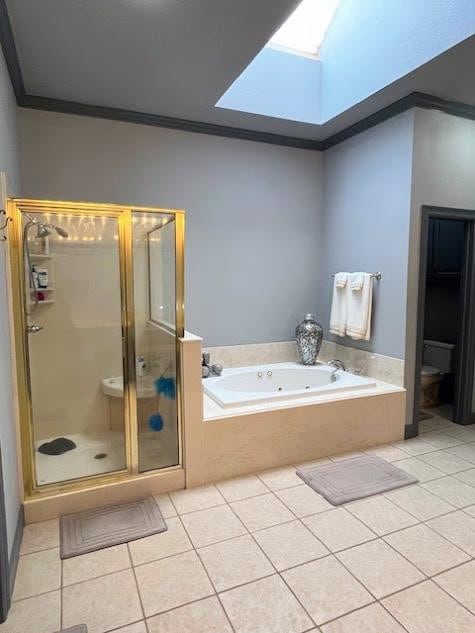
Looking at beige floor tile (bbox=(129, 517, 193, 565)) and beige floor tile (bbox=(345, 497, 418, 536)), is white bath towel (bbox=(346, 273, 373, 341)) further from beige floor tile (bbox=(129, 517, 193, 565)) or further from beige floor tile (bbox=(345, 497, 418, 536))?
beige floor tile (bbox=(129, 517, 193, 565))

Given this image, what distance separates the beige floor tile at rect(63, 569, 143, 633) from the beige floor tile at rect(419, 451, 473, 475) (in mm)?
2143

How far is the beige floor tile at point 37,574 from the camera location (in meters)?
1.65

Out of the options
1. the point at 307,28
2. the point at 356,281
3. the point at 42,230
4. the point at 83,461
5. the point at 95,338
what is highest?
the point at 307,28

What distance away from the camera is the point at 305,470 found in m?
2.68

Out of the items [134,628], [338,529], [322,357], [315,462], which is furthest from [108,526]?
[322,357]

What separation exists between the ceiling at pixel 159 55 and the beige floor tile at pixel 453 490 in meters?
2.67

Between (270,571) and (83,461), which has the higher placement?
(83,461)

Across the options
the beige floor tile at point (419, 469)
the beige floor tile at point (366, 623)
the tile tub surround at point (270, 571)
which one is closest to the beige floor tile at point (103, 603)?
the tile tub surround at point (270, 571)

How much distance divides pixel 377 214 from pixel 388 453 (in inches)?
77.0

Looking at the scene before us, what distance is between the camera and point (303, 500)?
2.31 m

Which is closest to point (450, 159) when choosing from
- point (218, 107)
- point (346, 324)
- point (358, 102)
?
point (358, 102)

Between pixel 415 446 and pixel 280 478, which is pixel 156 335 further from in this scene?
pixel 415 446

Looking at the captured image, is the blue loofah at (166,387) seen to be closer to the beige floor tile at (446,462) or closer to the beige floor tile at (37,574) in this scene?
the beige floor tile at (37,574)

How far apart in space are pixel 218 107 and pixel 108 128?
0.91m
